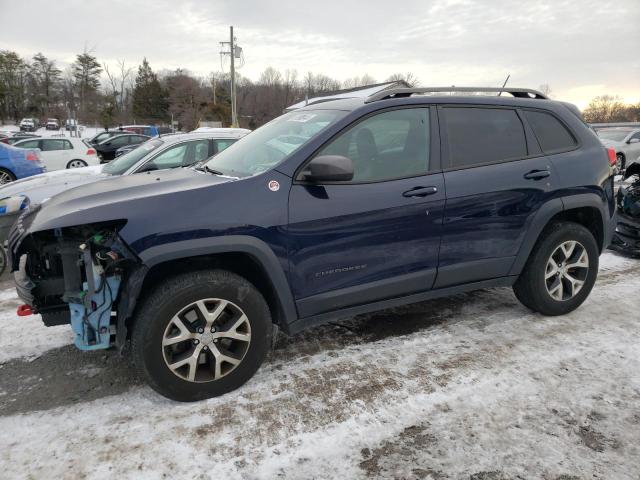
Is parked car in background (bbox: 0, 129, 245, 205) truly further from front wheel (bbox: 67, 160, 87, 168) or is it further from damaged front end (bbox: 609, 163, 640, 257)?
front wheel (bbox: 67, 160, 87, 168)

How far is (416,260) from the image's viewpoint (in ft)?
10.5

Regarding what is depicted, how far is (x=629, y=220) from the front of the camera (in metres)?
6.00

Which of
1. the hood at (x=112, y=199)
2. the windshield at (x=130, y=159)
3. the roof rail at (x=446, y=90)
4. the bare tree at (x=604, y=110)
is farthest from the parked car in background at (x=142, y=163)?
the bare tree at (x=604, y=110)

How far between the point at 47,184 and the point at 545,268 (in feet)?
19.7

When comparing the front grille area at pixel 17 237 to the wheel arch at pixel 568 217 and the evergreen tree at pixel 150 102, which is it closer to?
the wheel arch at pixel 568 217

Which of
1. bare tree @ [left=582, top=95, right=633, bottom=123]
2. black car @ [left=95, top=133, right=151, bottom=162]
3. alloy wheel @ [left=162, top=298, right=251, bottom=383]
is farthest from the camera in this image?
bare tree @ [left=582, top=95, right=633, bottom=123]

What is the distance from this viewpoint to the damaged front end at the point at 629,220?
580 centimetres

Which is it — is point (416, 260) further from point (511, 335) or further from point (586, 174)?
point (586, 174)

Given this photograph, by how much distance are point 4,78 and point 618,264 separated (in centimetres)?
7795

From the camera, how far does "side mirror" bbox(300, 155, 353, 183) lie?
272 centimetres

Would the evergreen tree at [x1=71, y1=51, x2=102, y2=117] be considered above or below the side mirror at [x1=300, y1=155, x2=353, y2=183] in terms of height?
above

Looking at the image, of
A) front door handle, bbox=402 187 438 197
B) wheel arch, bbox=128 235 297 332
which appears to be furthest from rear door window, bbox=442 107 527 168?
wheel arch, bbox=128 235 297 332

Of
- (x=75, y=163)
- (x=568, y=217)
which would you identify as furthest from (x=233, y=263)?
(x=75, y=163)

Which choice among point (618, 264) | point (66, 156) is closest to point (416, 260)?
point (618, 264)
